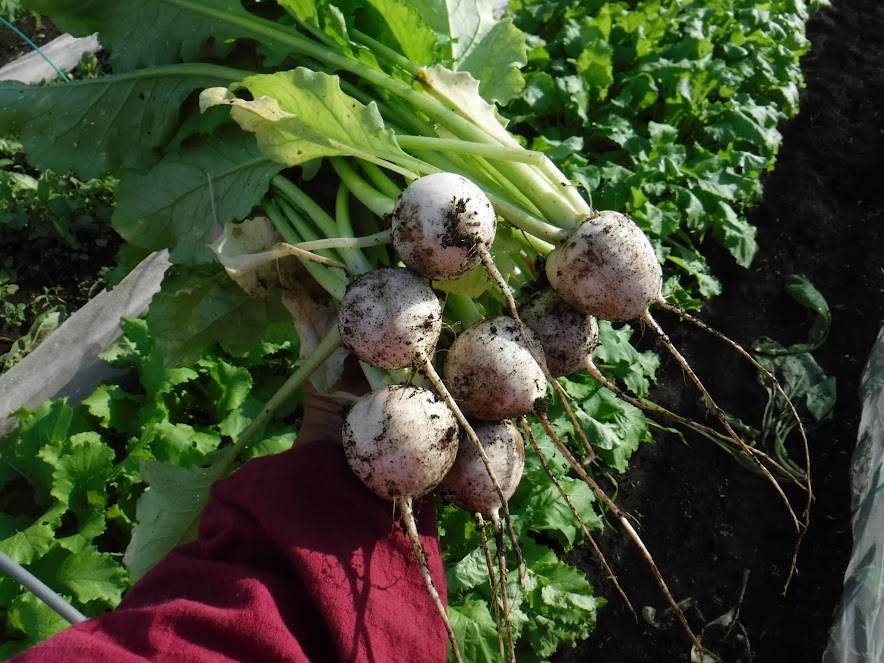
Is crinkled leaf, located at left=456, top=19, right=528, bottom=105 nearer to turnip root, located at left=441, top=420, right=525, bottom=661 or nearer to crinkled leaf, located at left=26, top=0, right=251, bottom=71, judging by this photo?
crinkled leaf, located at left=26, top=0, right=251, bottom=71

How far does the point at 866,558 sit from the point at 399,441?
215cm

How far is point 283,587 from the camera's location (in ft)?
4.31

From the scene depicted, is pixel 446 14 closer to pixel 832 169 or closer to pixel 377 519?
pixel 377 519

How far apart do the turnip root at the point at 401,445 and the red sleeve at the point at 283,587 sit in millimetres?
61

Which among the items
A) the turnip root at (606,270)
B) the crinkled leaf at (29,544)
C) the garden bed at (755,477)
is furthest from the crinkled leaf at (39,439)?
the garden bed at (755,477)

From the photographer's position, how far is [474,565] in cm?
233

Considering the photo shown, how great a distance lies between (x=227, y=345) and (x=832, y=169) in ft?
14.5

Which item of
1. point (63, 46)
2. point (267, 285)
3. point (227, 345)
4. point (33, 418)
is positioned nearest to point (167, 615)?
point (267, 285)

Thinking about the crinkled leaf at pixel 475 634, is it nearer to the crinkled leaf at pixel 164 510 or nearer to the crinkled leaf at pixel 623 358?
the crinkled leaf at pixel 164 510

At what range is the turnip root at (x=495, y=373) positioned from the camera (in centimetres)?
158

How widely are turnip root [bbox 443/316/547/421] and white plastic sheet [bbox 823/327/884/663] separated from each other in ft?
5.41

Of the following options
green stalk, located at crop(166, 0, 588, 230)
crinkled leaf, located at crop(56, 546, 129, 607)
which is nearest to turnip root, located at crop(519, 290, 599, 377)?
green stalk, located at crop(166, 0, 588, 230)

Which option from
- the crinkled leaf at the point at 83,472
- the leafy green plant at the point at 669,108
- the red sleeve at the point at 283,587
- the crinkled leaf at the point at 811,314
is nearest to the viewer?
the red sleeve at the point at 283,587

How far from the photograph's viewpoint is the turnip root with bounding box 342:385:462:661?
4.88 feet
